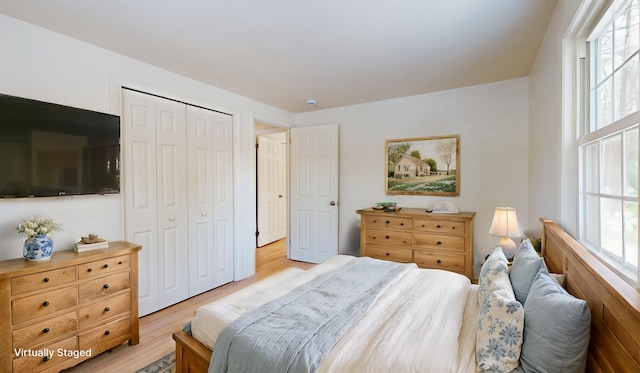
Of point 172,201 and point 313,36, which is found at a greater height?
point 313,36

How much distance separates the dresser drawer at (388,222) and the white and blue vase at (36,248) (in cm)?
297

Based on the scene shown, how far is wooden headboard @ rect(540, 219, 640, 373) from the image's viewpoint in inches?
28.6

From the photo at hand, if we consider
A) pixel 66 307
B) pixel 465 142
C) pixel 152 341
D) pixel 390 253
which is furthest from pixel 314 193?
pixel 66 307

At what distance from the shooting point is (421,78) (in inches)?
123

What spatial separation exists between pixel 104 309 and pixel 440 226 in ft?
10.3

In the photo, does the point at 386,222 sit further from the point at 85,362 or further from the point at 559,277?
the point at 85,362

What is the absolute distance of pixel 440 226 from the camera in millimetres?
3184

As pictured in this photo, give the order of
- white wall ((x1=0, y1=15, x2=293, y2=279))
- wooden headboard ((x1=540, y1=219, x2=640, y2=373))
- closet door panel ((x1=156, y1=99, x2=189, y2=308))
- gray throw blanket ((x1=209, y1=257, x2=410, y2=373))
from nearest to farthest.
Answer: wooden headboard ((x1=540, y1=219, x2=640, y2=373))
gray throw blanket ((x1=209, y1=257, x2=410, y2=373))
white wall ((x1=0, y1=15, x2=293, y2=279))
closet door panel ((x1=156, y1=99, x2=189, y2=308))

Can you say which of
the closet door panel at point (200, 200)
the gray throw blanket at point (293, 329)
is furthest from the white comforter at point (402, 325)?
the closet door panel at point (200, 200)

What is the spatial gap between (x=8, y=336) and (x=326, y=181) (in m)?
3.41

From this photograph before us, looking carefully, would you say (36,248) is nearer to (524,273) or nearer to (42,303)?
(42,303)

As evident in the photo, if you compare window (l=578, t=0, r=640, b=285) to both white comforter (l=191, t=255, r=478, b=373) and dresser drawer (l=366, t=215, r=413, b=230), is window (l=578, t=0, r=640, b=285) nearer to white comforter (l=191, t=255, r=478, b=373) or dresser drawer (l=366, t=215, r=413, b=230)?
white comforter (l=191, t=255, r=478, b=373)

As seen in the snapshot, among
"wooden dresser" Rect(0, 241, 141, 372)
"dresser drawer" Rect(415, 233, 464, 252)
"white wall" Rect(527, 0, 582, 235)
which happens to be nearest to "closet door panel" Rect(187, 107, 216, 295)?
"wooden dresser" Rect(0, 241, 141, 372)

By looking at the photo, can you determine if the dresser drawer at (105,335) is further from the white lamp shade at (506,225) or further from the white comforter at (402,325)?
the white lamp shade at (506,225)
